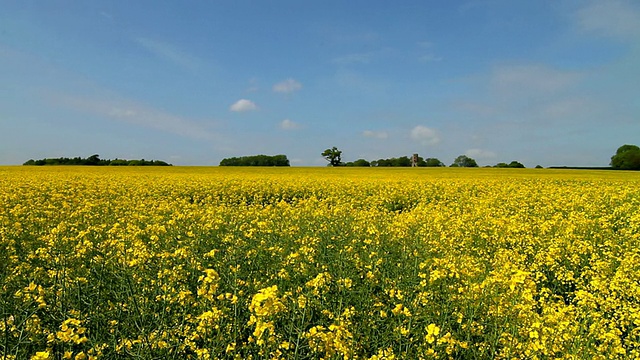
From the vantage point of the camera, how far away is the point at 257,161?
65.9m

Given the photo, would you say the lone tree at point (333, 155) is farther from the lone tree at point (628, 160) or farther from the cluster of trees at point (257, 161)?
the lone tree at point (628, 160)

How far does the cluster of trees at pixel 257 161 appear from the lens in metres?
63.8

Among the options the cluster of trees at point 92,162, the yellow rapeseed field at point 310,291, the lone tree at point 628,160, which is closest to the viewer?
the yellow rapeseed field at point 310,291

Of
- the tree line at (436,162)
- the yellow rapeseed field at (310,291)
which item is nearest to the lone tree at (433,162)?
the tree line at (436,162)

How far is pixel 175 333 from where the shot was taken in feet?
10.4

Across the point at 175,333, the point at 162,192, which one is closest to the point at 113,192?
the point at 162,192

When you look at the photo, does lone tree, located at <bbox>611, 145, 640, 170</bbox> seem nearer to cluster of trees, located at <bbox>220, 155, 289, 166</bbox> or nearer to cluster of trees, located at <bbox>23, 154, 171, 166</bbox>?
cluster of trees, located at <bbox>220, 155, 289, 166</bbox>

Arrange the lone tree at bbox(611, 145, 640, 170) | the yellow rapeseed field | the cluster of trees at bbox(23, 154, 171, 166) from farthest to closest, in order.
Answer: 1. the lone tree at bbox(611, 145, 640, 170)
2. the cluster of trees at bbox(23, 154, 171, 166)
3. the yellow rapeseed field

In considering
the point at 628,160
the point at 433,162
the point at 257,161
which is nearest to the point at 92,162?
the point at 257,161

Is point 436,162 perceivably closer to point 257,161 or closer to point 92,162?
point 257,161

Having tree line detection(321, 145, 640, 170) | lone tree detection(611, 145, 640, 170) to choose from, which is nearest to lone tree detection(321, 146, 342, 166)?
tree line detection(321, 145, 640, 170)

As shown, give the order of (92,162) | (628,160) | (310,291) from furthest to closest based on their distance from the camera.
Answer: (628,160), (92,162), (310,291)

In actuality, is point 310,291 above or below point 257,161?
below

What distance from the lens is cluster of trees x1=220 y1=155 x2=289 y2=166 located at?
63.8 meters
